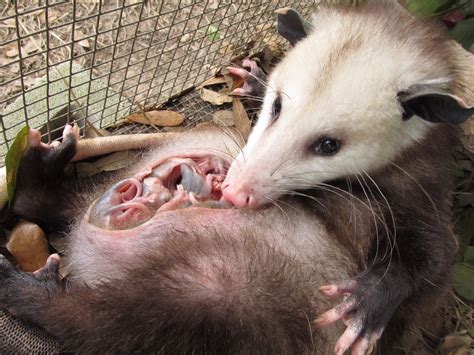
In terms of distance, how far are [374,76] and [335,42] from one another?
0.68 feet

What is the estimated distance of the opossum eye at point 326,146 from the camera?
5.68ft

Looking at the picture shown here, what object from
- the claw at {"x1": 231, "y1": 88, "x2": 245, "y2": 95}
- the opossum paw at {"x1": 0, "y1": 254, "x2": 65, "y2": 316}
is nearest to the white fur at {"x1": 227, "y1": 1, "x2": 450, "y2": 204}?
the opossum paw at {"x1": 0, "y1": 254, "x2": 65, "y2": 316}

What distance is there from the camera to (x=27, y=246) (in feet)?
6.65

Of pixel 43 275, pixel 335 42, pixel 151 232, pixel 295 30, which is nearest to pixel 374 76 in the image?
pixel 335 42

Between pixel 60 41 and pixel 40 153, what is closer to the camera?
pixel 40 153

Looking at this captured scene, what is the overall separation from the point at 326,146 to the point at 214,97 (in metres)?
1.21

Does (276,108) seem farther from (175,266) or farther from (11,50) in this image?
(11,50)

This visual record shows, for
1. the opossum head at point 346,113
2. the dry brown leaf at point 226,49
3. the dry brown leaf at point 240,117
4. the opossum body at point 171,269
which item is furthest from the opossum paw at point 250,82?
the opossum head at point 346,113

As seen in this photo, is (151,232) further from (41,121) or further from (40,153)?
(41,121)

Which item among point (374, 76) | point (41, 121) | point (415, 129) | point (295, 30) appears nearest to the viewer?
point (374, 76)

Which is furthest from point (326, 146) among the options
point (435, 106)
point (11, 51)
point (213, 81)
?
point (11, 51)

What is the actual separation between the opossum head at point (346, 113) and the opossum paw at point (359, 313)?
37cm

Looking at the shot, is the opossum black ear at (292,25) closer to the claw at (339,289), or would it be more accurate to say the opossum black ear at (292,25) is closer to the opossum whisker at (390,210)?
the opossum whisker at (390,210)

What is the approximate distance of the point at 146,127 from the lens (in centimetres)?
262
